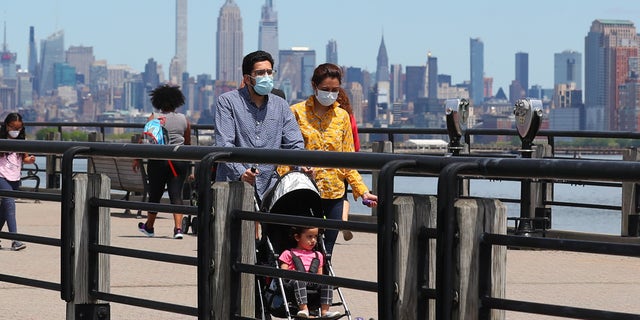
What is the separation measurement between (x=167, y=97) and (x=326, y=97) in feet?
23.8

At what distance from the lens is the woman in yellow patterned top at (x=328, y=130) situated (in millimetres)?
Result: 9859

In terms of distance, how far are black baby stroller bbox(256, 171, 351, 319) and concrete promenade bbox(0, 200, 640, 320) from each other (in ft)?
5.50

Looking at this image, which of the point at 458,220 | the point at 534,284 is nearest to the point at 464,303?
the point at 458,220

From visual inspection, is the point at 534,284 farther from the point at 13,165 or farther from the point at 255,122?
the point at 13,165

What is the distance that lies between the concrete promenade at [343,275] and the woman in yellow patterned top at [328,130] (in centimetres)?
75

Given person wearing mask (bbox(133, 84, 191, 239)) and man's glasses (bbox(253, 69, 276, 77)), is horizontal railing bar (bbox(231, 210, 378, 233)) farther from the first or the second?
person wearing mask (bbox(133, 84, 191, 239))

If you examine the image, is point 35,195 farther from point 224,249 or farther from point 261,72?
point 224,249

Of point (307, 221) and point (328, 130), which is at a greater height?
point (328, 130)

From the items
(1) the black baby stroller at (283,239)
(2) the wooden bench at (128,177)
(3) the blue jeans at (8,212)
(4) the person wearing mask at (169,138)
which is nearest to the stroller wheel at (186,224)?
(4) the person wearing mask at (169,138)

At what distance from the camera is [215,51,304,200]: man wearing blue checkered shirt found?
9.02 m

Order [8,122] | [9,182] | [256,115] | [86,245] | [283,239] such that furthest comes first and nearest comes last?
1. [8,122]
2. [9,182]
3. [256,115]
4. [283,239]
5. [86,245]

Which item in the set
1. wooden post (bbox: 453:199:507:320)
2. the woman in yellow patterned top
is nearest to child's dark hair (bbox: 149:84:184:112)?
the woman in yellow patterned top

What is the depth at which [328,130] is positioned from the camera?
32.9ft

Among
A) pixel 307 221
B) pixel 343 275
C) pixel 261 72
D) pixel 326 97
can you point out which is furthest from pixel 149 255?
pixel 343 275
